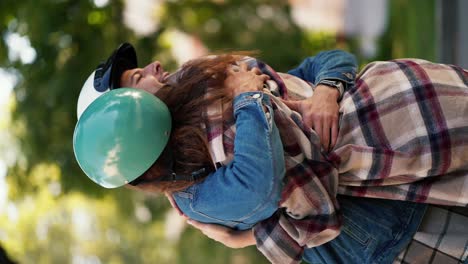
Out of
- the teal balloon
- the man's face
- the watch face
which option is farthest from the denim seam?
the man's face

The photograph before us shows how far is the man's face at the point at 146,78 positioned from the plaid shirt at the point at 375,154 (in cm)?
21

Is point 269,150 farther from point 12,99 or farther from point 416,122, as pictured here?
point 12,99

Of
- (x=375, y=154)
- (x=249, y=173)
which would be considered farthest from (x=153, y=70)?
(x=375, y=154)

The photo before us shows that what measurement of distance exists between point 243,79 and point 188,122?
0.19 meters

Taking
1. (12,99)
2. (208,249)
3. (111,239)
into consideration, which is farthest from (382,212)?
(111,239)

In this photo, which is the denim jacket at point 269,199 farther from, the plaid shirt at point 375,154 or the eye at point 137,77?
the eye at point 137,77

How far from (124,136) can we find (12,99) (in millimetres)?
3665

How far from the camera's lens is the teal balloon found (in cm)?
156

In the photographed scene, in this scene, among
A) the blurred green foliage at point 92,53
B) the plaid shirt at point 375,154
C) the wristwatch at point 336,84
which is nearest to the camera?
the plaid shirt at point 375,154

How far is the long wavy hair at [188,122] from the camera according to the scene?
5.41ft

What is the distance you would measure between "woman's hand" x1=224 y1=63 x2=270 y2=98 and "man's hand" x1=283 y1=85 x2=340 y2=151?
0.31 ft

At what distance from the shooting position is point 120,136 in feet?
5.11

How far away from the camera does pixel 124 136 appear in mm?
1561

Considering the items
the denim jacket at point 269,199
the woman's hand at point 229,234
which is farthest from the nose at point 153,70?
the woman's hand at point 229,234
